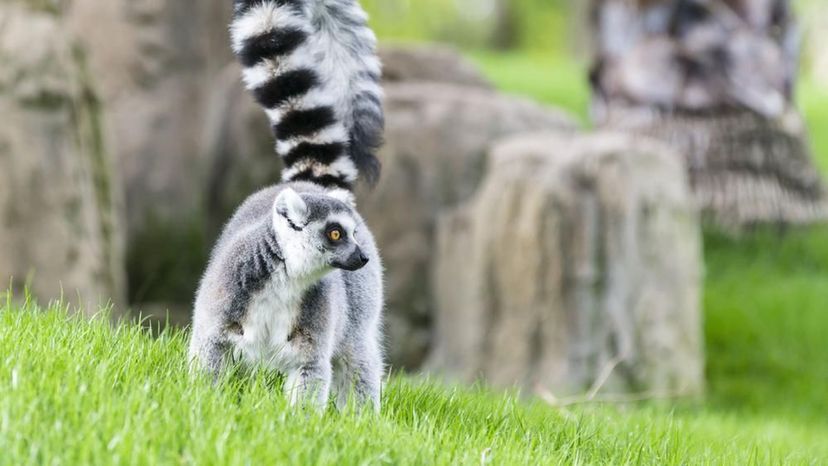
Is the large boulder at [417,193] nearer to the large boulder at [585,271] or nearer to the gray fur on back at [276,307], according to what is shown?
the large boulder at [585,271]

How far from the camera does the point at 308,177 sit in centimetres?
469

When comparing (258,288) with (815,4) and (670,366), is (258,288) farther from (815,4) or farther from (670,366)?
(815,4)

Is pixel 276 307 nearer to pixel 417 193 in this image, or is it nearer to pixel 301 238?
pixel 301 238

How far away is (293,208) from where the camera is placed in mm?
3885

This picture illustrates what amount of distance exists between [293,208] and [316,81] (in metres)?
0.82

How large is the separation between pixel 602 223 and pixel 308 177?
14.4 feet

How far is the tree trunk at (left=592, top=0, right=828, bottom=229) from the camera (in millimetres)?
11289

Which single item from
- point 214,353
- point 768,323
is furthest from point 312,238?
point 768,323

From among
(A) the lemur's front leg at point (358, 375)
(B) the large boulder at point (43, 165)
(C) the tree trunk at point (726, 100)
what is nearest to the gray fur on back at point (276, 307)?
(A) the lemur's front leg at point (358, 375)

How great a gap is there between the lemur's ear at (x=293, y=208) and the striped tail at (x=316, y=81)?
2.36 ft

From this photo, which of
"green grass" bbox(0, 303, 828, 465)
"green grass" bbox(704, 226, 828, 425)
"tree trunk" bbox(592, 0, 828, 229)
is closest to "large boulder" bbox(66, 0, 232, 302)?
"tree trunk" bbox(592, 0, 828, 229)

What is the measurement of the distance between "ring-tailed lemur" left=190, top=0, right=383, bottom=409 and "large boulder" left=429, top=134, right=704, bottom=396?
407 centimetres

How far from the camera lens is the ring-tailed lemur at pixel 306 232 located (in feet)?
12.8

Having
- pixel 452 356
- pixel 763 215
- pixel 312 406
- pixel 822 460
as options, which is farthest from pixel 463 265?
pixel 312 406
